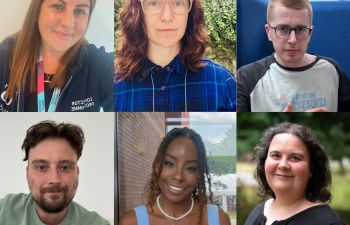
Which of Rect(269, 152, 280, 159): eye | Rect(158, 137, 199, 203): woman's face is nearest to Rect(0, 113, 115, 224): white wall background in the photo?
Rect(158, 137, 199, 203): woman's face

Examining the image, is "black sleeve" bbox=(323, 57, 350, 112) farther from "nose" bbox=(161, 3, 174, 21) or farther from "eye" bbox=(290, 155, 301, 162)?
"nose" bbox=(161, 3, 174, 21)

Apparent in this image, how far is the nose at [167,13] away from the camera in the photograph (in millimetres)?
3227

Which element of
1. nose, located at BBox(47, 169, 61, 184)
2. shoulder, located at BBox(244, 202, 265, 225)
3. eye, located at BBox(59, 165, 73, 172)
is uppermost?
eye, located at BBox(59, 165, 73, 172)

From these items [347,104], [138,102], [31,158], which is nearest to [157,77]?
[138,102]

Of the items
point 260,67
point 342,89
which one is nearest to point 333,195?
point 342,89

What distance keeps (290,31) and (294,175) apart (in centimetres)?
91

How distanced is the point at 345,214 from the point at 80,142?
1807mm

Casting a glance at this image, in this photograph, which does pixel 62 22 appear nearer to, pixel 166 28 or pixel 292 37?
pixel 166 28

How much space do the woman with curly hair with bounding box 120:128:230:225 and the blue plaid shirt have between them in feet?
0.68

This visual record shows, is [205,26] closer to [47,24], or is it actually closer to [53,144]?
[47,24]

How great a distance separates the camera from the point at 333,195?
3.14 meters

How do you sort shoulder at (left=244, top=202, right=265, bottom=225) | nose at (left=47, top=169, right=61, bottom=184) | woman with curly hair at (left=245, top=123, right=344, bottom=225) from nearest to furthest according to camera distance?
woman with curly hair at (left=245, top=123, right=344, bottom=225) → shoulder at (left=244, top=202, right=265, bottom=225) → nose at (left=47, top=169, right=61, bottom=184)

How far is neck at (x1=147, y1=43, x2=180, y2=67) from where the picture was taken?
10.7 feet

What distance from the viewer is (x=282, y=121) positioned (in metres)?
3.19
